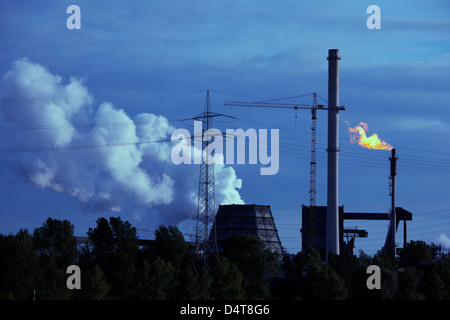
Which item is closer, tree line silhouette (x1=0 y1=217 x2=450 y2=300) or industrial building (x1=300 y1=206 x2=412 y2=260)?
tree line silhouette (x1=0 y1=217 x2=450 y2=300)

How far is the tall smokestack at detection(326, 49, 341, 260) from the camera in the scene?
163 m

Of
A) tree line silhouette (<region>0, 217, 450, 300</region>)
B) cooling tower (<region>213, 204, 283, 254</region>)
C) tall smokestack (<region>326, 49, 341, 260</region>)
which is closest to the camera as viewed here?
tree line silhouette (<region>0, 217, 450, 300</region>)

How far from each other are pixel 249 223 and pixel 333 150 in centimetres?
2424

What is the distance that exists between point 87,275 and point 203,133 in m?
25.0

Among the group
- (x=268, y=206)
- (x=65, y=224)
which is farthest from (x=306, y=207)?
(x=65, y=224)

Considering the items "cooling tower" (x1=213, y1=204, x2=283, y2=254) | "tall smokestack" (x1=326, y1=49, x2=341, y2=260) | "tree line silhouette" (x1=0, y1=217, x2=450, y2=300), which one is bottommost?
"tree line silhouette" (x1=0, y1=217, x2=450, y2=300)

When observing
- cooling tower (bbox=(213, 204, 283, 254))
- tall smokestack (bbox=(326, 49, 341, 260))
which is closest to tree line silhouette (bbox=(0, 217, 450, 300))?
tall smokestack (bbox=(326, 49, 341, 260))

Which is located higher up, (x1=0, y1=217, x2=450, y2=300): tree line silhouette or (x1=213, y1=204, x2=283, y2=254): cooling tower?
(x1=213, y1=204, x2=283, y2=254): cooling tower

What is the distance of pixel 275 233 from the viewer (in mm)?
175125

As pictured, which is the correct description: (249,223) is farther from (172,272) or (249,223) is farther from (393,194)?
(172,272)

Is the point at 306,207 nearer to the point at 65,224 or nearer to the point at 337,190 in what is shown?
the point at 337,190

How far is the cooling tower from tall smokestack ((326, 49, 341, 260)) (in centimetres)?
1289

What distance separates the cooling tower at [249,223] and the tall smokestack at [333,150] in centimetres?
1289

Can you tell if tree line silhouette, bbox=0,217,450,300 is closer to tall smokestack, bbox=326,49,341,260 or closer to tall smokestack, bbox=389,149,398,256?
tall smokestack, bbox=326,49,341,260
